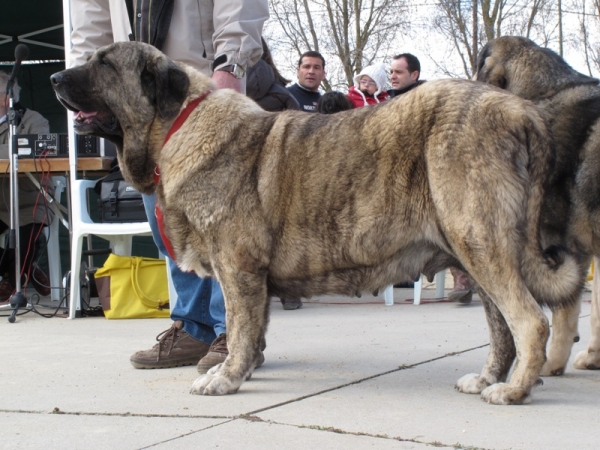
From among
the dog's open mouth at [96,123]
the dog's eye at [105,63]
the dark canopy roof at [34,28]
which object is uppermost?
the dark canopy roof at [34,28]

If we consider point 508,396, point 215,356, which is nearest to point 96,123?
point 215,356

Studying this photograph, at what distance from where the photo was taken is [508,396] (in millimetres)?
3090

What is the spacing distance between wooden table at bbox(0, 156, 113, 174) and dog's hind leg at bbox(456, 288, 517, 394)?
14.0 ft

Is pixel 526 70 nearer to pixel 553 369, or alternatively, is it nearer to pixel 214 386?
pixel 553 369

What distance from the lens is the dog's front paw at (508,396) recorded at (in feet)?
10.1

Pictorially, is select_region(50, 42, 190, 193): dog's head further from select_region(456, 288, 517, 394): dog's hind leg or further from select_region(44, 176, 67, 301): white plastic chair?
select_region(44, 176, 67, 301): white plastic chair

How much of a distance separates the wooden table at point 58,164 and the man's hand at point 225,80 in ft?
9.71

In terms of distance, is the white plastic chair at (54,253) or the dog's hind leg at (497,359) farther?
the white plastic chair at (54,253)

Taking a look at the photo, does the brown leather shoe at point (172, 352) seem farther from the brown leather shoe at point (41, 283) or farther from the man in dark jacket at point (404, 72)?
the man in dark jacket at point (404, 72)

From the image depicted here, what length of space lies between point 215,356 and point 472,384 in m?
1.31

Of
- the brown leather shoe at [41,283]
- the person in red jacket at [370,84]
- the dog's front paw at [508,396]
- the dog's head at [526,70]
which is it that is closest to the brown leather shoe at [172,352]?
the dog's front paw at [508,396]

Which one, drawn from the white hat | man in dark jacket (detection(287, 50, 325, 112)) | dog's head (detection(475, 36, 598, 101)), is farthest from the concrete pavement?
the white hat

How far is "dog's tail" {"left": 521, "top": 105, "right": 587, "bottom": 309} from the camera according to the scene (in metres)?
3.15

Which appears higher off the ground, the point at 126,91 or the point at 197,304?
the point at 126,91
